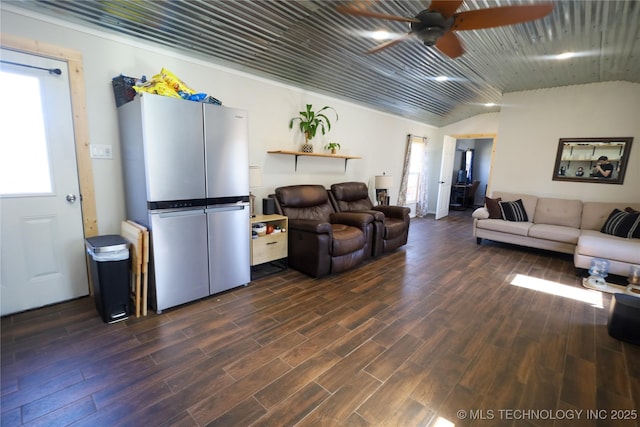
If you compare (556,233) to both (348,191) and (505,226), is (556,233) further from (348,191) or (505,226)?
(348,191)

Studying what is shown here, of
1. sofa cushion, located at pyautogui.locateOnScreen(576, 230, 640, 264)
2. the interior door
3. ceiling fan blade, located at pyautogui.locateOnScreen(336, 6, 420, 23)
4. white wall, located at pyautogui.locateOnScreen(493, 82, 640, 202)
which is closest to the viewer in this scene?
ceiling fan blade, located at pyautogui.locateOnScreen(336, 6, 420, 23)

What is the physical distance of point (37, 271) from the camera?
7.53ft

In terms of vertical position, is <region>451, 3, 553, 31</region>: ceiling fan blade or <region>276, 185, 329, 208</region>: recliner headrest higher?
<region>451, 3, 553, 31</region>: ceiling fan blade

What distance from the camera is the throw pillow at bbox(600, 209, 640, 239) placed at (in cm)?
352

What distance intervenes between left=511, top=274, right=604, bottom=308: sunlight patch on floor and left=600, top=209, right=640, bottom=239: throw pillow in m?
1.26

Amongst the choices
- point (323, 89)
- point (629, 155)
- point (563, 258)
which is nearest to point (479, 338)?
point (563, 258)

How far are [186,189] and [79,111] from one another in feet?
3.64

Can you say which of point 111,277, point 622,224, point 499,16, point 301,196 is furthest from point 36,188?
point 622,224

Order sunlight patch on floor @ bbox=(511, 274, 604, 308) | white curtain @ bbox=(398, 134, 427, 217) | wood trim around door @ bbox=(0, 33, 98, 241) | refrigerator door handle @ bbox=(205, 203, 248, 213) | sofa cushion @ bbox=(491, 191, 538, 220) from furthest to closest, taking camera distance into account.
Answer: white curtain @ bbox=(398, 134, 427, 217) < sofa cushion @ bbox=(491, 191, 538, 220) < sunlight patch on floor @ bbox=(511, 274, 604, 308) < refrigerator door handle @ bbox=(205, 203, 248, 213) < wood trim around door @ bbox=(0, 33, 98, 241)

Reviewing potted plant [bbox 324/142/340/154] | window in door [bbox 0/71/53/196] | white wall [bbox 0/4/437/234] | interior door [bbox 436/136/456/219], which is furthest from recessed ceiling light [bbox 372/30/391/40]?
interior door [bbox 436/136/456/219]

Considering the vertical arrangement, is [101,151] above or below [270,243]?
above

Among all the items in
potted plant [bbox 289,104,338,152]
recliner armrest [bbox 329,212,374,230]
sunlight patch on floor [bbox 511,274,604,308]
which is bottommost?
sunlight patch on floor [bbox 511,274,604,308]

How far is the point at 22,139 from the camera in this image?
215 centimetres

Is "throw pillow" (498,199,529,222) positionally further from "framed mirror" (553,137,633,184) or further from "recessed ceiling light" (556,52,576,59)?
"recessed ceiling light" (556,52,576,59)
